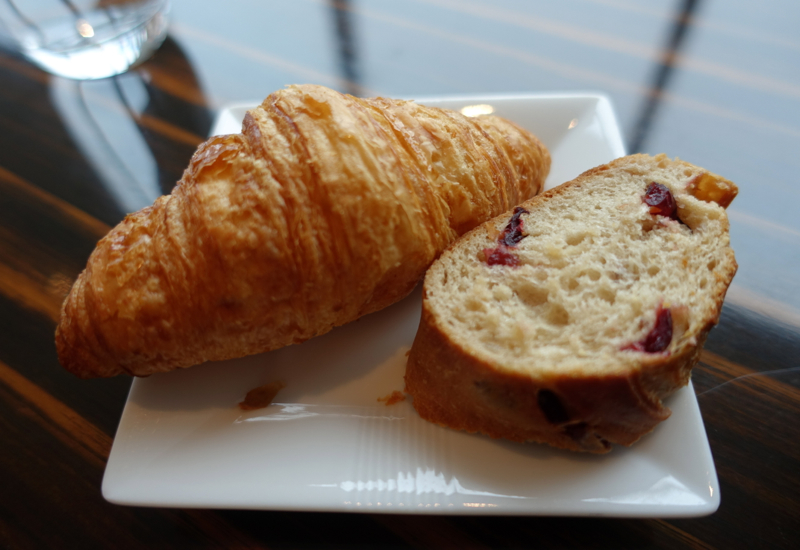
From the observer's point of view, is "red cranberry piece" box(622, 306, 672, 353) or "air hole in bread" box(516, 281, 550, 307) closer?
"red cranberry piece" box(622, 306, 672, 353)

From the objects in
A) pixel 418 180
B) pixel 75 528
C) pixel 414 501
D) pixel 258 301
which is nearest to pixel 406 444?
pixel 414 501

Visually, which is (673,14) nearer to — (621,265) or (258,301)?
(621,265)

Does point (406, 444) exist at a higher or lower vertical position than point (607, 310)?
lower

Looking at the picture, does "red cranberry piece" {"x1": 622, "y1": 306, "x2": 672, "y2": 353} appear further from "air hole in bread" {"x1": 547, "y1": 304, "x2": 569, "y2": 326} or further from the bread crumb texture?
"air hole in bread" {"x1": 547, "y1": 304, "x2": 569, "y2": 326}

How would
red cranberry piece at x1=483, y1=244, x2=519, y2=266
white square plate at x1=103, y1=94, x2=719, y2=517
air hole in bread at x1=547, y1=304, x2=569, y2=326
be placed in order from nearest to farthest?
white square plate at x1=103, y1=94, x2=719, y2=517
air hole in bread at x1=547, y1=304, x2=569, y2=326
red cranberry piece at x1=483, y1=244, x2=519, y2=266

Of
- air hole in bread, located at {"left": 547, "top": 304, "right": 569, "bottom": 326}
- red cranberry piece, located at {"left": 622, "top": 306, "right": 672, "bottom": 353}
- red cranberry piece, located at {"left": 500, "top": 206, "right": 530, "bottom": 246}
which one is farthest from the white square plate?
red cranberry piece, located at {"left": 500, "top": 206, "right": 530, "bottom": 246}

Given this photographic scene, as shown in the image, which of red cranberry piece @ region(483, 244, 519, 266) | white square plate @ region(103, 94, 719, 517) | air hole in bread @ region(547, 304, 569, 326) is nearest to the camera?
white square plate @ region(103, 94, 719, 517)

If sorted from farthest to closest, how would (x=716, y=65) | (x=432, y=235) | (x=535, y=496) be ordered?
(x=716, y=65) → (x=432, y=235) → (x=535, y=496)

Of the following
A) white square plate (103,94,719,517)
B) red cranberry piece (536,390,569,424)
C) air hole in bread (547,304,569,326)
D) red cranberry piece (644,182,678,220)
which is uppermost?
red cranberry piece (644,182,678,220)
